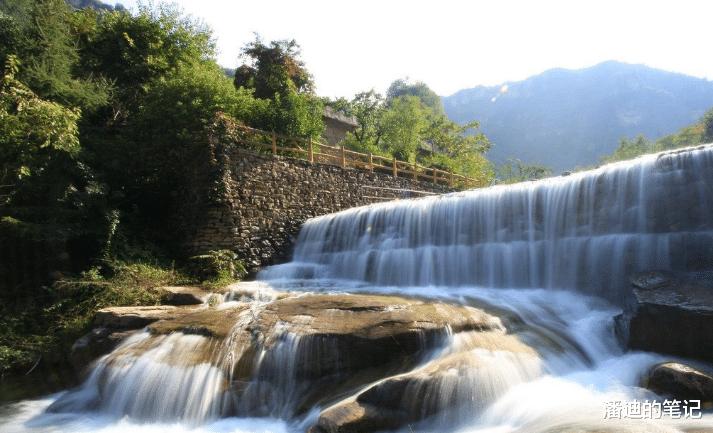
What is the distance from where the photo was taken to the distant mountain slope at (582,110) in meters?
108

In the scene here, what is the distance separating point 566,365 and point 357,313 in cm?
281

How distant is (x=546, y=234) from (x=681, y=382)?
4.54 m

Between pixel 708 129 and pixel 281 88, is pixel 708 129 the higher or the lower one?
the higher one

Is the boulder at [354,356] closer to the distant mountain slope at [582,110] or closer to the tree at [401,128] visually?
the tree at [401,128]

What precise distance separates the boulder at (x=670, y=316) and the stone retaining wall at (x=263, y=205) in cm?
927

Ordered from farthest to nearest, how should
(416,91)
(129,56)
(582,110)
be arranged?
1. (582,110)
2. (416,91)
3. (129,56)

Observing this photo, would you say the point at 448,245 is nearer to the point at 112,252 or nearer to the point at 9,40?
the point at 112,252

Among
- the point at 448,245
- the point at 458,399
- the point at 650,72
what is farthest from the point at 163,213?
the point at 650,72

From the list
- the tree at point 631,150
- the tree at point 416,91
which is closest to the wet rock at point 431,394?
the tree at point 631,150

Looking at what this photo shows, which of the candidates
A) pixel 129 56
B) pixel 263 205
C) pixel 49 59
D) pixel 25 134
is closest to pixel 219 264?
pixel 263 205

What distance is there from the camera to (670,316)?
5145 millimetres

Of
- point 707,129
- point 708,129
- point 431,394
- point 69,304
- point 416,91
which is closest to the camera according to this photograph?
point 431,394

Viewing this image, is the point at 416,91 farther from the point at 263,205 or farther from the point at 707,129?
the point at 263,205

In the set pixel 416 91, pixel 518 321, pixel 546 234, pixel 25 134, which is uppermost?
pixel 416 91
